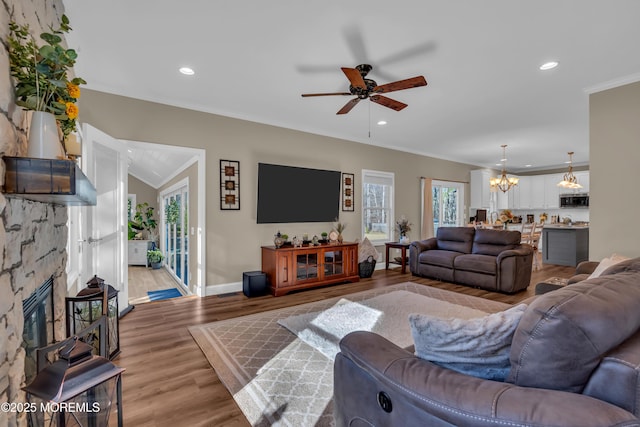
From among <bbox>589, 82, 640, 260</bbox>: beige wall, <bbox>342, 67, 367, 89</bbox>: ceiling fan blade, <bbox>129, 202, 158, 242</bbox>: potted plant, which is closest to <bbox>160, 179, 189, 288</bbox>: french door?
<bbox>129, 202, 158, 242</bbox>: potted plant

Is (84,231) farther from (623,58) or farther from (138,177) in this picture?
(138,177)

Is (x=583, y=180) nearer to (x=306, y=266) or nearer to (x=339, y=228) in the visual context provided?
(x=339, y=228)

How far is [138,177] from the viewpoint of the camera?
9016 millimetres

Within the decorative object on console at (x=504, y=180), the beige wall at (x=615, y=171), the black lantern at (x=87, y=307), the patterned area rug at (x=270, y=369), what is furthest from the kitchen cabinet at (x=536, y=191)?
the black lantern at (x=87, y=307)

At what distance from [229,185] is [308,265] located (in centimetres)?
174

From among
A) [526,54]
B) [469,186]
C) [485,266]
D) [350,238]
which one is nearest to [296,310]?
[350,238]

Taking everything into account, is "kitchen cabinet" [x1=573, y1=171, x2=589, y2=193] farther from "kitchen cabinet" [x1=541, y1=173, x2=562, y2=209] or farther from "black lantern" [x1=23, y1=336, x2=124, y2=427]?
"black lantern" [x1=23, y1=336, x2=124, y2=427]

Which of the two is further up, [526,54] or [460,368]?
[526,54]

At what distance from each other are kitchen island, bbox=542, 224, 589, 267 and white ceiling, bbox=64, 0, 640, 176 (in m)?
3.27

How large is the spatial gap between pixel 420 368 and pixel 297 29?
260 centimetres

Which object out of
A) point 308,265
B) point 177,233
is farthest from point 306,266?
point 177,233

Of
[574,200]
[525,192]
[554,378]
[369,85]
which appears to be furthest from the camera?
[525,192]

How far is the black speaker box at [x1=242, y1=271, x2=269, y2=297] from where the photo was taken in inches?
171

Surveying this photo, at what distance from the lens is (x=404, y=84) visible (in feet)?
9.29
